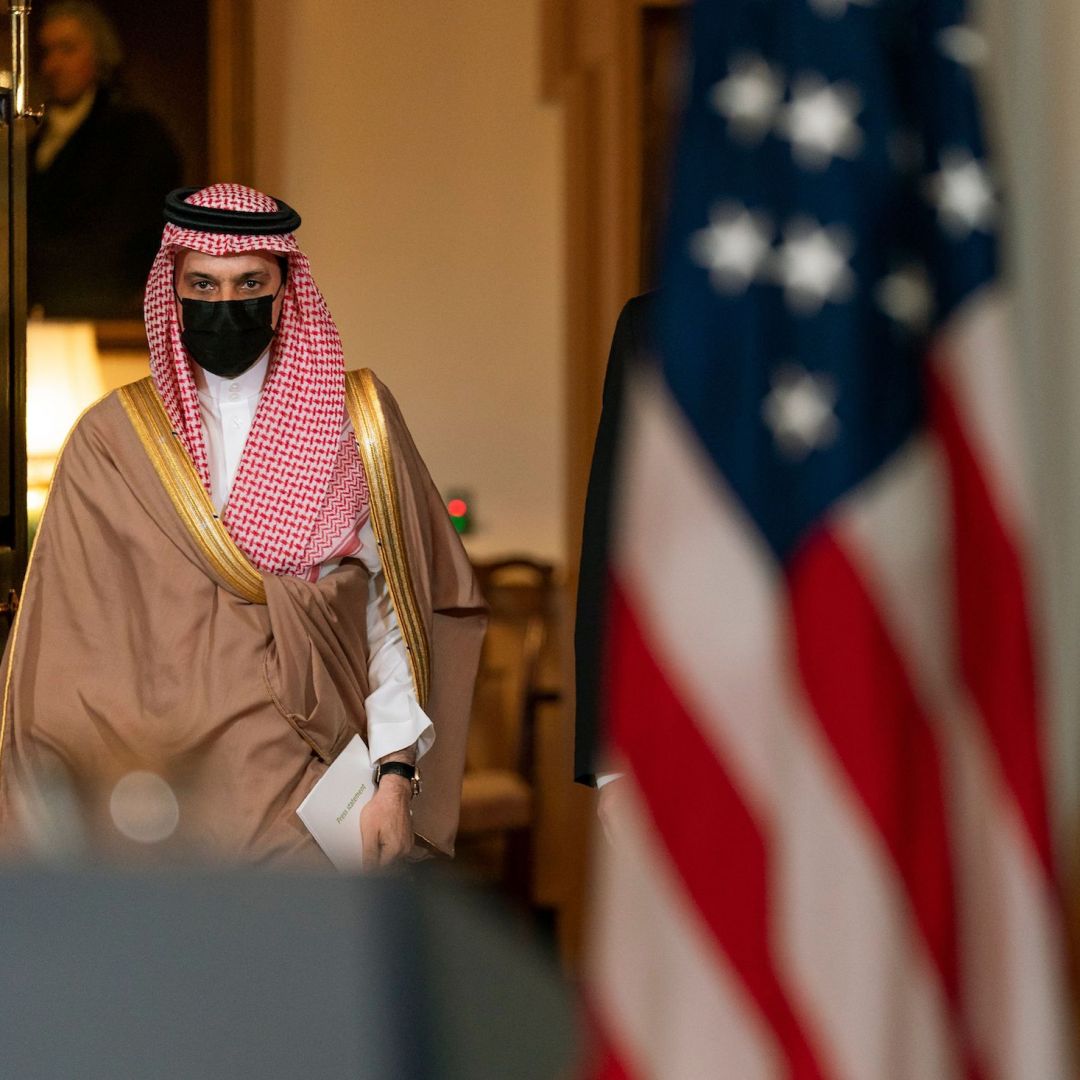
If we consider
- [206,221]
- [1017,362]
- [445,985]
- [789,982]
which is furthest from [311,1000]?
[206,221]

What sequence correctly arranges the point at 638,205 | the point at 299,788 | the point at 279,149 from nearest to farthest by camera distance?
the point at 299,788 → the point at 638,205 → the point at 279,149

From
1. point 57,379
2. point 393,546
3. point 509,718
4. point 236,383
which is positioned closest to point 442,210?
point 57,379

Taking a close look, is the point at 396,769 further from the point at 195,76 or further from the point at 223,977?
the point at 195,76

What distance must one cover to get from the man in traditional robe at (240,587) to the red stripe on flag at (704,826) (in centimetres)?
135

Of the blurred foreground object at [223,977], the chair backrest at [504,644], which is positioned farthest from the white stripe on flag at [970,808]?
the chair backrest at [504,644]

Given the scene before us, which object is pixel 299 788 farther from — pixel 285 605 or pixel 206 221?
pixel 206 221

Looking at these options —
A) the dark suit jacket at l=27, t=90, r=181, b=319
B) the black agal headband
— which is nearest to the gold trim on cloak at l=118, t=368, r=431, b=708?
the black agal headband

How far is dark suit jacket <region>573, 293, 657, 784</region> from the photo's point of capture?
2.16 meters

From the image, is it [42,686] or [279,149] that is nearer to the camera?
[42,686]

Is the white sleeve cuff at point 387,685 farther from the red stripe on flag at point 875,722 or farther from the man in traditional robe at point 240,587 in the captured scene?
the red stripe on flag at point 875,722

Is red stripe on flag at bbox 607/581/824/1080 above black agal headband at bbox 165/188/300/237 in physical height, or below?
below

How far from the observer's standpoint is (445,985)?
0.91m

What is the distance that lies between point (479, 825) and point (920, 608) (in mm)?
3782

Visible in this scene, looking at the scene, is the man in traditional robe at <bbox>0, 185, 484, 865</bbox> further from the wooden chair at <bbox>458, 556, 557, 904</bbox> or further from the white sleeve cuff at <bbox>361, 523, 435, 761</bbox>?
the wooden chair at <bbox>458, 556, 557, 904</bbox>
